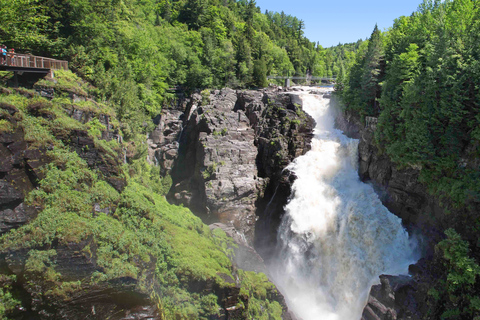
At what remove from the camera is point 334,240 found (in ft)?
79.0

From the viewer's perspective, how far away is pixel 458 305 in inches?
616

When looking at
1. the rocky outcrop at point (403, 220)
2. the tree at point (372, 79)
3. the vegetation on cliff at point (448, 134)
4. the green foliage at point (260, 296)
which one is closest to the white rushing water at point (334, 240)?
the rocky outcrop at point (403, 220)

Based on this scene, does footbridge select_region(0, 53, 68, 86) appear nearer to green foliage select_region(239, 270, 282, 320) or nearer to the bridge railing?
the bridge railing

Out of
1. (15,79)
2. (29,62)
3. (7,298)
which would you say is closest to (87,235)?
(7,298)

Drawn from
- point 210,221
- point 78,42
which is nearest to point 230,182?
point 210,221

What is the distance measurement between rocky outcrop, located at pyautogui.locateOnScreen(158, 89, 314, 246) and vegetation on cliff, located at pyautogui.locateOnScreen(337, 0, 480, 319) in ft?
37.0

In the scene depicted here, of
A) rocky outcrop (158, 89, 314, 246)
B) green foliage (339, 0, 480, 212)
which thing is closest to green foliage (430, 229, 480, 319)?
A: green foliage (339, 0, 480, 212)

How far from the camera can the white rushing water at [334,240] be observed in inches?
845

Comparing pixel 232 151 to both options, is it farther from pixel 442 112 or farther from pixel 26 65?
pixel 442 112

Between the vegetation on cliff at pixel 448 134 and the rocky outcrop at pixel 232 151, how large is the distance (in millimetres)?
11279

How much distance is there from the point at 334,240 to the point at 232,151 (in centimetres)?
1387

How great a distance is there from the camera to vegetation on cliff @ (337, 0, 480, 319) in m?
16.0

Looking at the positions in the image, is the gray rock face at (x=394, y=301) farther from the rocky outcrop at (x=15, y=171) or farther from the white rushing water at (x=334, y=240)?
the rocky outcrop at (x=15, y=171)

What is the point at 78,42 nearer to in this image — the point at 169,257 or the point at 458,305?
the point at 169,257
